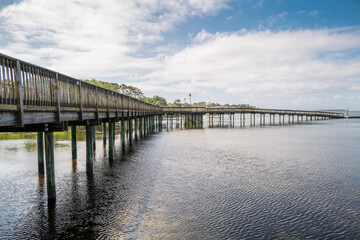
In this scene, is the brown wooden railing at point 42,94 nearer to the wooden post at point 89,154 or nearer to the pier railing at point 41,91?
the pier railing at point 41,91

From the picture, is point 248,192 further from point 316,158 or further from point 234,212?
point 316,158

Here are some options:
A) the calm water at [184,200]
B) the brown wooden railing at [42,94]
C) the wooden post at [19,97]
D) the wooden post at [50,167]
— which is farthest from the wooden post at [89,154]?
the wooden post at [19,97]

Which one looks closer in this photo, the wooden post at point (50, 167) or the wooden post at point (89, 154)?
the wooden post at point (50, 167)

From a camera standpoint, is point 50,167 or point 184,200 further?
point 184,200

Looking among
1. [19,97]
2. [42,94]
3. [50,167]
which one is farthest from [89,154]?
[19,97]

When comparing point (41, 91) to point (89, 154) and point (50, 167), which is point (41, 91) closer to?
point (50, 167)

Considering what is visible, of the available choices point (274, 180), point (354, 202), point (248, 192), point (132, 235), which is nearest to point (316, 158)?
point (274, 180)

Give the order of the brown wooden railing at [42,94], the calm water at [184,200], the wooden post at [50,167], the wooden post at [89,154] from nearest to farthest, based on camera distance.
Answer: the brown wooden railing at [42,94]
the calm water at [184,200]
the wooden post at [50,167]
the wooden post at [89,154]

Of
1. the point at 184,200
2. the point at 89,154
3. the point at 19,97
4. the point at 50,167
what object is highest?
the point at 19,97

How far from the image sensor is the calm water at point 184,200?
906 cm

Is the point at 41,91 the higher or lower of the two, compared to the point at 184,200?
higher

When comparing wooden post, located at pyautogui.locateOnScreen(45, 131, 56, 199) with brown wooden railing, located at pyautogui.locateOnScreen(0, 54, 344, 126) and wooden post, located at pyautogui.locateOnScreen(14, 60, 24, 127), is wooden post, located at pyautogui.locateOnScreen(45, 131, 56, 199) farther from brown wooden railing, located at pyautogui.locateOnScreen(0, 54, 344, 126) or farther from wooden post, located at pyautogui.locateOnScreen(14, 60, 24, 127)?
wooden post, located at pyautogui.locateOnScreen(14, 60, 24, 127)

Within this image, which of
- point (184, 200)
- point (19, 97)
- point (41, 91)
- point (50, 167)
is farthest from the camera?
point (184, 200)

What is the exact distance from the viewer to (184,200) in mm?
12031
